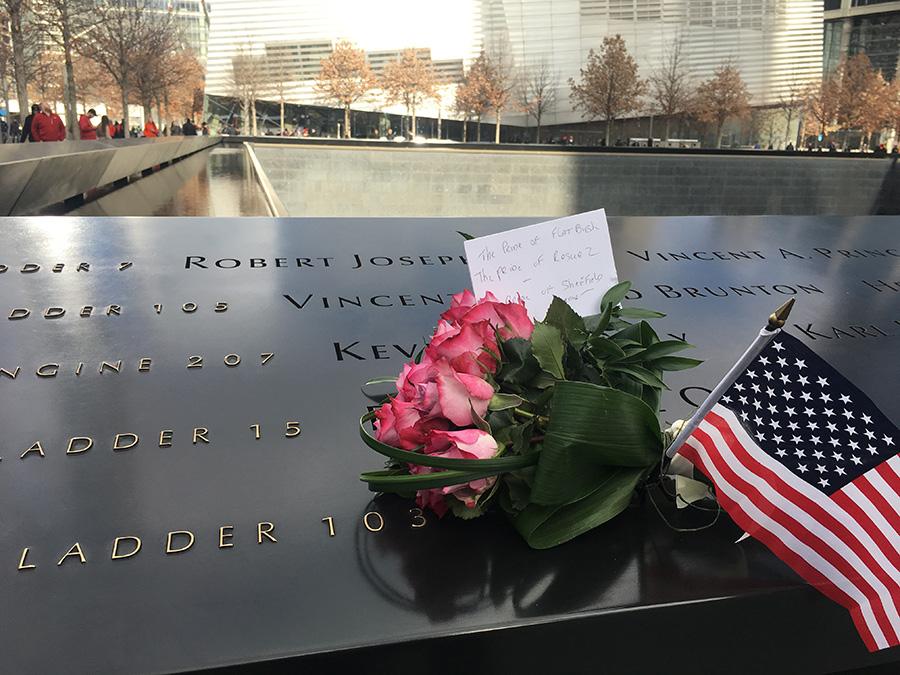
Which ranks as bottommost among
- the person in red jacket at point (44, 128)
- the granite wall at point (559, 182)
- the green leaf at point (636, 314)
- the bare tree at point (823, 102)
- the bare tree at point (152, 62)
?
the granite wall at point (559, 182)

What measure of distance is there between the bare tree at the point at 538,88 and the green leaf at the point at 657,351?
4399 centimetres

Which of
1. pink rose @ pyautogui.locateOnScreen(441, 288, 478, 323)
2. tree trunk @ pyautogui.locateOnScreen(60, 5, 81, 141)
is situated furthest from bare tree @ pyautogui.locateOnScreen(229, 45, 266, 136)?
pink rose @ pyautogui.locateOnScreen(441, 288, 478, 323)

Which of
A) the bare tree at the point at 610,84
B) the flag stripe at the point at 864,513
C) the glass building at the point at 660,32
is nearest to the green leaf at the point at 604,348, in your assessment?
the flag stripe at the point at 864,513

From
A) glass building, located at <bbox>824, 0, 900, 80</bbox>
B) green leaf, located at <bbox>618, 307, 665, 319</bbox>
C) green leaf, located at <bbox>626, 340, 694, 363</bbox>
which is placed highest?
glass building, located at <bbox>824, 0, 900, 80</bbox>

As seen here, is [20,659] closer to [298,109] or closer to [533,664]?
[533,664]

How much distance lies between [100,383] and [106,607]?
0.67 metres

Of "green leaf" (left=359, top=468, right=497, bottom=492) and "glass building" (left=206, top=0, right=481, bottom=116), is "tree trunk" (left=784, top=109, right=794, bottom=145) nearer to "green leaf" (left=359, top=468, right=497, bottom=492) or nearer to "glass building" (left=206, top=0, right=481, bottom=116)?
"glass building" (left=206, top=0, right=481, bottom=116)

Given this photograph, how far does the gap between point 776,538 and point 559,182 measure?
16.3m

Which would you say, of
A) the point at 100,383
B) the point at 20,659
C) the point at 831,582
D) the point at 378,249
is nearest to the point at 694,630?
the point at 831,582

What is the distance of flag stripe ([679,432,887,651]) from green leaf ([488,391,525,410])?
25 centimetres

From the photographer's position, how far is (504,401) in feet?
3.54

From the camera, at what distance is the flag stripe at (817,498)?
3.26 feet

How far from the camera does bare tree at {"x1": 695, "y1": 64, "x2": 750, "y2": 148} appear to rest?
1590 inches

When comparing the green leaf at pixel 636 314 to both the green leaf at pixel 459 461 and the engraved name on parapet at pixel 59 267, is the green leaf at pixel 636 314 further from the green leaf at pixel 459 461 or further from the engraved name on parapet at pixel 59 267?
the engraved name on parapet at pixel 59 267
